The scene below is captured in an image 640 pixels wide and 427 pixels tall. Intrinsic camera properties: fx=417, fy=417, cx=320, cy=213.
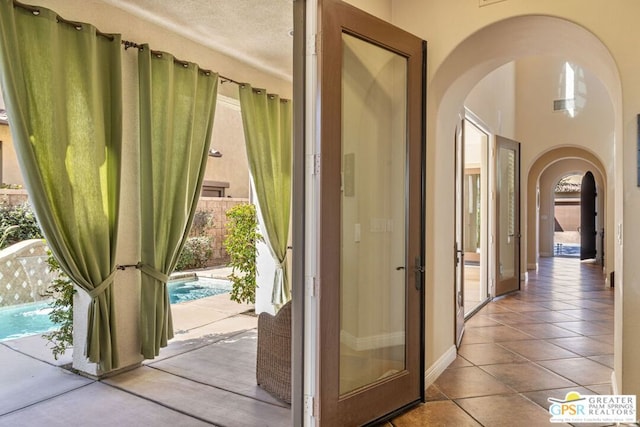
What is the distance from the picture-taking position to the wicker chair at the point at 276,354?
2.91 metres

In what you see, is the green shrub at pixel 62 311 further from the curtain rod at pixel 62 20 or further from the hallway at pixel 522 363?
the hallway at pixel 522 363

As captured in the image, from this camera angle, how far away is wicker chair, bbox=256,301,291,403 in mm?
2906

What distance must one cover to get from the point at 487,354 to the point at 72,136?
3928mm

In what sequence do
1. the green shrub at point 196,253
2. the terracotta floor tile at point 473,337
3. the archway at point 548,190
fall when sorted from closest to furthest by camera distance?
the terracotta floor tile at point 473,337
the archway at point 548,190
the green shrub at point 196,253

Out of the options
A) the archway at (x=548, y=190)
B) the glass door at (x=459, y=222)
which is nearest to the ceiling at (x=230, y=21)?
the glass door at (x=459, y=222)

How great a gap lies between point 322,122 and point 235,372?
89.3 inches

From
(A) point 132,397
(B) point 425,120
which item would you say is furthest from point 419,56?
(A) point 132,397

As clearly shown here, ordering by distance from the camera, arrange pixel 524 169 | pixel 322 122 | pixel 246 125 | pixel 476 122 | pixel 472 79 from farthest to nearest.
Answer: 1. pixel 524 169
2. pixel 476 122
3. pixel 246 125
4. pixel 472 79
5. pixel 322 122

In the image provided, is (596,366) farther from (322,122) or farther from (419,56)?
(322,122)

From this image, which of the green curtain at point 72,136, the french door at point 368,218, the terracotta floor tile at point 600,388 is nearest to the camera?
the french door at point 368,218

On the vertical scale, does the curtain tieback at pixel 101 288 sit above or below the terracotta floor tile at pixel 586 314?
above

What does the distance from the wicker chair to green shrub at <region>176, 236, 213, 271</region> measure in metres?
6.75

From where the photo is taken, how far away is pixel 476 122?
570 cm

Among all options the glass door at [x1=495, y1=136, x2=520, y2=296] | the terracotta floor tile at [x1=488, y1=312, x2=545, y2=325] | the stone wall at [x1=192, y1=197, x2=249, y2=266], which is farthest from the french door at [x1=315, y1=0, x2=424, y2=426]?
the stone wall at [x1=192, y1=197, x2=249, y2=266]
